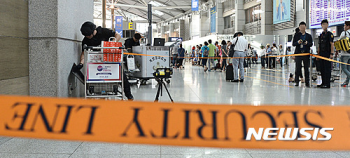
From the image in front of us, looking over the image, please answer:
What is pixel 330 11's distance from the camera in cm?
1981

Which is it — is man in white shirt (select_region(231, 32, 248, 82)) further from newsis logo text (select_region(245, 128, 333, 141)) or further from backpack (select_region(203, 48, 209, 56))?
newsis logo text (select_region(245, 128, 333, 141))

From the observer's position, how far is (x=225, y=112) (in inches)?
56.3

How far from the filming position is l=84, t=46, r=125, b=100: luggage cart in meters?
5.62

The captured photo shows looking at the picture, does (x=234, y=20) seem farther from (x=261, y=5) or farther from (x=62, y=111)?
(x=62, y=111)

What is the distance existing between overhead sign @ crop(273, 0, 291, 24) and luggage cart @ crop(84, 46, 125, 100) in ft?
72.6

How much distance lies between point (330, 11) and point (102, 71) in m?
17.8

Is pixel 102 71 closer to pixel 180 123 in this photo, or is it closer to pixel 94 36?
pixel 94 36

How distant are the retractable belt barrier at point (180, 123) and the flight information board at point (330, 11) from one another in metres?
19.0

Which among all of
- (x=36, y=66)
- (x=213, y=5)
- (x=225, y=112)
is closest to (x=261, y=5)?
(x=213, y=5)

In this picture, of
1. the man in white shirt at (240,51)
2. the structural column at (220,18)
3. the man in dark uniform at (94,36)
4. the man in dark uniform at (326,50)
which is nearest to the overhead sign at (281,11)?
the structural column at (220,18)

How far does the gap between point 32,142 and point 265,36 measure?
87.3 ft

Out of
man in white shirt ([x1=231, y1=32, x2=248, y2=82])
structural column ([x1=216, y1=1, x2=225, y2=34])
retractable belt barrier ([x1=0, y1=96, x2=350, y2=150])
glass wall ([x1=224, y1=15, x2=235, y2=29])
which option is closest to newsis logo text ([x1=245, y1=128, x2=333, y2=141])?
retractable belt barrier ([x1=0, y1=96, x2=350, y2=150])

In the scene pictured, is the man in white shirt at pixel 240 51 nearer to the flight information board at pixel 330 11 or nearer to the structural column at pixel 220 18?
the flight information board at pixel 330 11

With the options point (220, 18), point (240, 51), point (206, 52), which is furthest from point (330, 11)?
point (220, 18)
